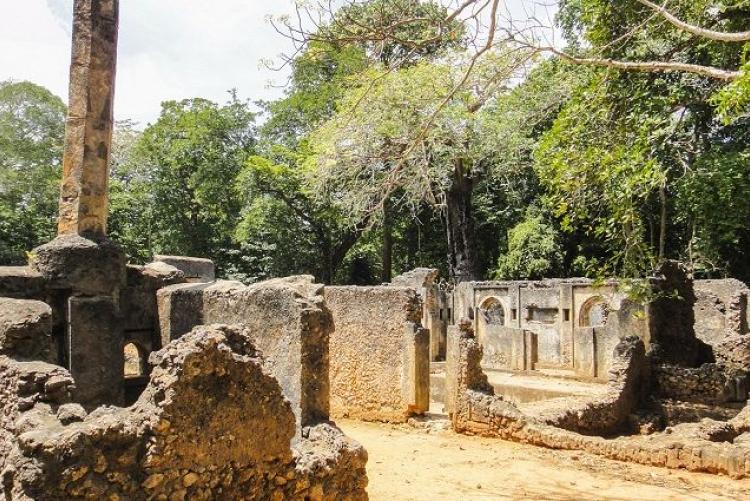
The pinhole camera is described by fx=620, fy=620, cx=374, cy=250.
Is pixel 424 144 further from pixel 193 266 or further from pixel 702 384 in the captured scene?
pixel 702 384

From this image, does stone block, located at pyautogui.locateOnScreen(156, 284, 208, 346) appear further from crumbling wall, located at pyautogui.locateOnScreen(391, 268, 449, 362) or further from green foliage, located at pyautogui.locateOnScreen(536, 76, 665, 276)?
crumbling wall, located at pyautogui.locateOnScreen(391, 268, 449, 362)

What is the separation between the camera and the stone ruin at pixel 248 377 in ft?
15.1

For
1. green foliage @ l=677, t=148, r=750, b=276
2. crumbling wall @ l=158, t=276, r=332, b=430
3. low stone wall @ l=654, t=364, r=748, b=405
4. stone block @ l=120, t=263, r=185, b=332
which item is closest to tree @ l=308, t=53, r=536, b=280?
green foliage @ l=677, t=148, r=750, b=276

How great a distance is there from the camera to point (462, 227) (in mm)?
28594

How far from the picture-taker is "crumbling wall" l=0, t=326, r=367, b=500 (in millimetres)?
4062

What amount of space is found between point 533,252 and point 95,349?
76.9 ft

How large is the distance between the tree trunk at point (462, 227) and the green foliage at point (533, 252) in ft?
6.20

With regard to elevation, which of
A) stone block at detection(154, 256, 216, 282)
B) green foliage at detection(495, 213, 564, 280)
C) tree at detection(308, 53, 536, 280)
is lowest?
stone block at detection(154, 256, 216, 282)

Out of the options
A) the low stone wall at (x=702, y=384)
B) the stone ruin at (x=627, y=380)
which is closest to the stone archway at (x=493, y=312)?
the stone ruin at (x=627, y=380)

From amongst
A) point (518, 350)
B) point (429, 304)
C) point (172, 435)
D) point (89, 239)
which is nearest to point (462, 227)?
point (429, 304)

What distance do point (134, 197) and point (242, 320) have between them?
84.6 feet

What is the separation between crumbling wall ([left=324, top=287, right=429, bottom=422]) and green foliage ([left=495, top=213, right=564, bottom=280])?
17.1 m

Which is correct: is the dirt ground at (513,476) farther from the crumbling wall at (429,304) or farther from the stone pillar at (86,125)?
the crumbling wall at (429,304)

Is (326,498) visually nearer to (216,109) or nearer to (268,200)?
(268,200)
